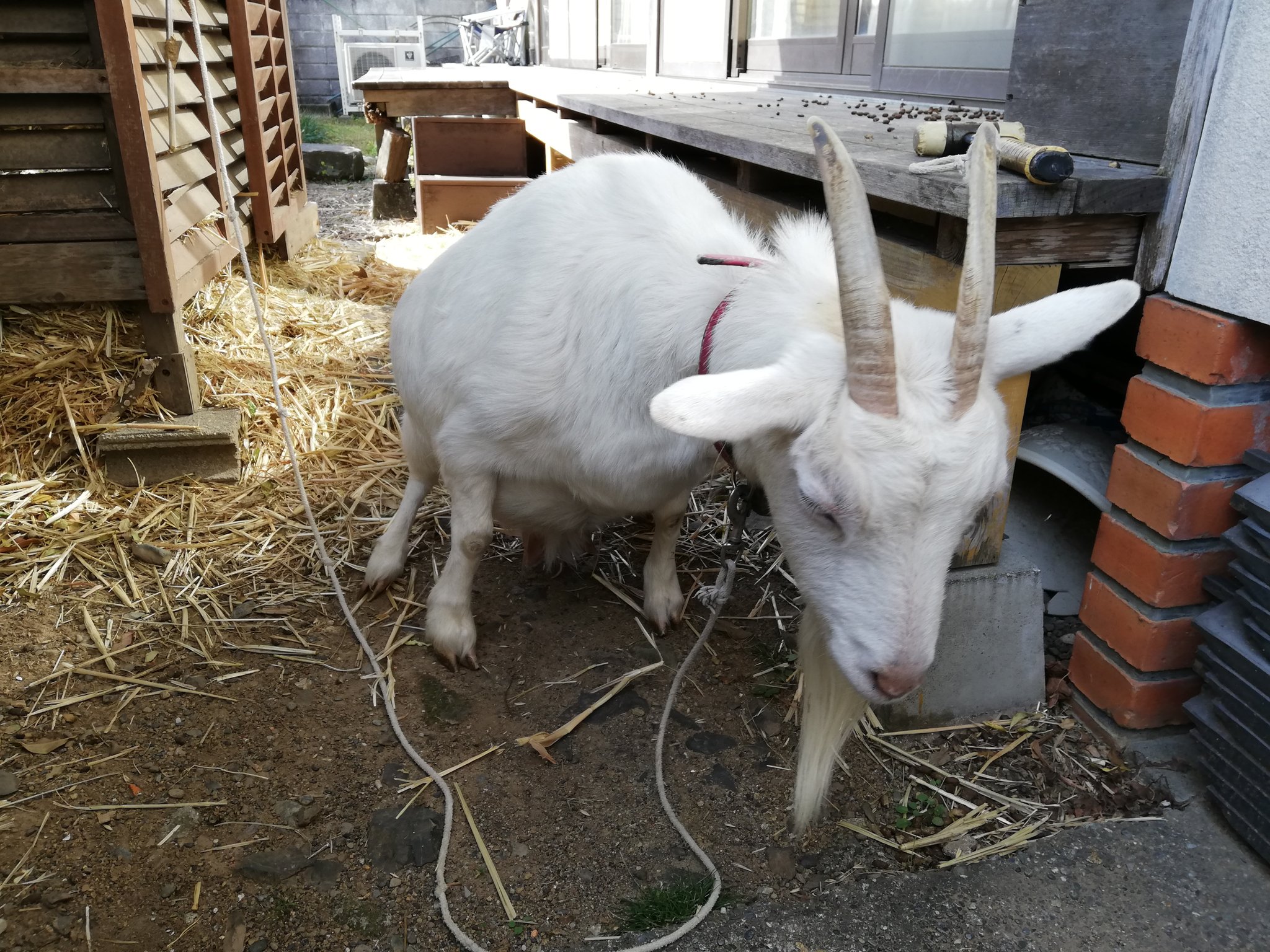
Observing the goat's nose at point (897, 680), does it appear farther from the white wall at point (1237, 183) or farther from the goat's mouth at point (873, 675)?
the white wall at point (1237, 183)

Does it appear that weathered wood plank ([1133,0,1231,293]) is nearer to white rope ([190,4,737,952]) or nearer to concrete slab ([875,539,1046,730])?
concrete slab ([875,539,1046,730])

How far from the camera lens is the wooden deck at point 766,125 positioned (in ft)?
6.95

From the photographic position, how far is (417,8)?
18.8 m

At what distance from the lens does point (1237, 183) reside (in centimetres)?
204

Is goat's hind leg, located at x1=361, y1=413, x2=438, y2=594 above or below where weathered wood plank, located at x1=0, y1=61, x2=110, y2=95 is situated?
below

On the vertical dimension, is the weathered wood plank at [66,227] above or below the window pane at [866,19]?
below

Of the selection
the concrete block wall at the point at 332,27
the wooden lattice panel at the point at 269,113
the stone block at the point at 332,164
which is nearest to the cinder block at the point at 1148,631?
the wooden lattice panel at the point at 269,113

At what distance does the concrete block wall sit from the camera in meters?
18.2

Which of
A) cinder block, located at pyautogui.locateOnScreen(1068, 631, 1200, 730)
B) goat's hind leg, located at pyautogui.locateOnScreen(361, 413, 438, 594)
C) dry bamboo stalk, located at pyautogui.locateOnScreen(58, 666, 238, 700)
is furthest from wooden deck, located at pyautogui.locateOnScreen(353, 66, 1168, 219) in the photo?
dry bamboo stalk, located at pyautogui.locateOnScreen(58, 666, 238, 700)

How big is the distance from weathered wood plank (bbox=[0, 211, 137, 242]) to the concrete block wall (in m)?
16.0

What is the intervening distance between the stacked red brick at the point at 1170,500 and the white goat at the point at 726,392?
0.43 meters

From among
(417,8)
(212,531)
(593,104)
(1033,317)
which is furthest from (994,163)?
(417,8)

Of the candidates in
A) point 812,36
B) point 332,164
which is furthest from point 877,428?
point 332,164

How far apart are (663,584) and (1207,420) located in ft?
5.34
